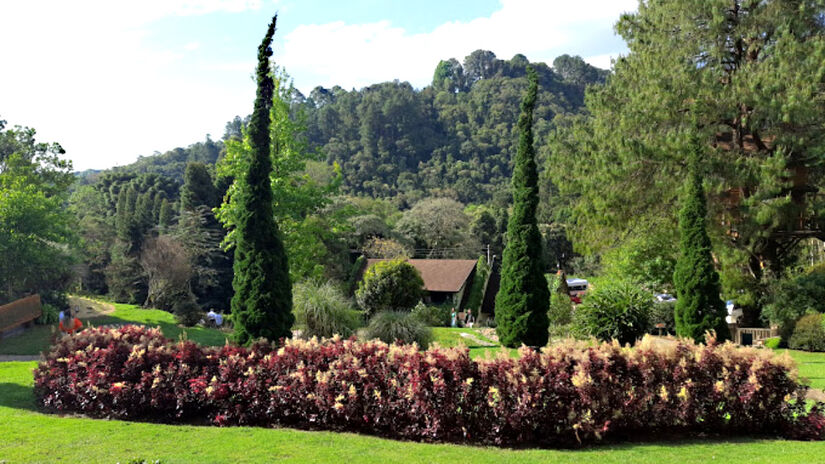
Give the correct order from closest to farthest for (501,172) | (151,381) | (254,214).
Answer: (151,381)
(254,214)
(501,172)

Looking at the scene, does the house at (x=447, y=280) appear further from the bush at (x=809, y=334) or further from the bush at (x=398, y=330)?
the bush at (x=809, y=334)

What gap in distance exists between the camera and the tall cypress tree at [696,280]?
13312 mm

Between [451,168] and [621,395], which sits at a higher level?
[451,168]

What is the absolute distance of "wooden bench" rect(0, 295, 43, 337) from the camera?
20.0 metres

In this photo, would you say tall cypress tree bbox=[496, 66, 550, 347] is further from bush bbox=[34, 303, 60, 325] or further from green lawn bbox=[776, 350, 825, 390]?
bush bbox=[34, 303, 60, 325]

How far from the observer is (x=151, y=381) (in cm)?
945

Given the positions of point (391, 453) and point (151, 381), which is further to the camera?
point (151, 381)

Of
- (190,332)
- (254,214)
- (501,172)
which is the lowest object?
(190,332)

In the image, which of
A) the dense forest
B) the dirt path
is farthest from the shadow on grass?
the dirt path

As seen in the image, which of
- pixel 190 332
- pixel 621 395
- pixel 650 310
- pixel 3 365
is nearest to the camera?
pixel 621 395

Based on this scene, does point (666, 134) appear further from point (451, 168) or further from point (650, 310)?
point (451, 168)

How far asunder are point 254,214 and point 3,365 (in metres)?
7.08

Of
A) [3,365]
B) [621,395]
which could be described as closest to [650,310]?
[621,395]

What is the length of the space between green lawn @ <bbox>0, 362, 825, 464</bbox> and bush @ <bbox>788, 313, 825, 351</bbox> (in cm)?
1185
